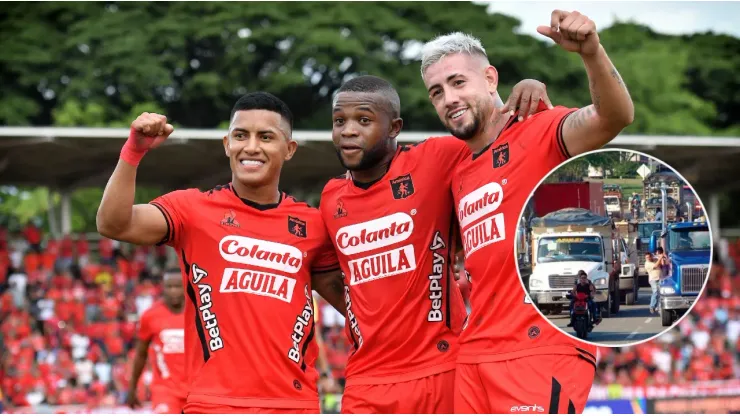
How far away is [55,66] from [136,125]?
25.0m

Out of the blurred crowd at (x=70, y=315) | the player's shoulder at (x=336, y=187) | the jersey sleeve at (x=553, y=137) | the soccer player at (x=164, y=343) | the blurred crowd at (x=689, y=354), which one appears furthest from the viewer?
the blurred crowd at (x=689, y=354)

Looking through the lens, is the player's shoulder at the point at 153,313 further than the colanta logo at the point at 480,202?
Yes

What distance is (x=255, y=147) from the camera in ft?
17.5

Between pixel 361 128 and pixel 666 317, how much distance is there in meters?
1.97

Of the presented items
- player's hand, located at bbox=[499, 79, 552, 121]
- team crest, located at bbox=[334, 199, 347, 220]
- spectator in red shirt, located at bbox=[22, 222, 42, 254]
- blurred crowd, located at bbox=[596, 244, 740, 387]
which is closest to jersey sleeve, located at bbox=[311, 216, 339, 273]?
team crest, located at bbox=[334, 199, 347, 220]

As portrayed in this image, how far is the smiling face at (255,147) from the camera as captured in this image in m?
5.34

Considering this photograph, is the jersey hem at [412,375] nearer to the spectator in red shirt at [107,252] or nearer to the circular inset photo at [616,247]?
the circular inset photo at [616,247]

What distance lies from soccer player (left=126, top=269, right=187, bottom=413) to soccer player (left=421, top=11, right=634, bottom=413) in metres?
5.98

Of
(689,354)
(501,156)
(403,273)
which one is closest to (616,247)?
(501,156)

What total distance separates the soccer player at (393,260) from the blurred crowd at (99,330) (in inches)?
442

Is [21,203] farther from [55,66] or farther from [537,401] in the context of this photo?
[537,401]

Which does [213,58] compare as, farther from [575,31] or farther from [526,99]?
[575,31]

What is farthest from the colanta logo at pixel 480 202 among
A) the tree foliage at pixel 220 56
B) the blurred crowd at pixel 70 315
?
the tree foliage at pixel 220 56

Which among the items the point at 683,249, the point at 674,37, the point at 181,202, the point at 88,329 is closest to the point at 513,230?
the point at 683,249
